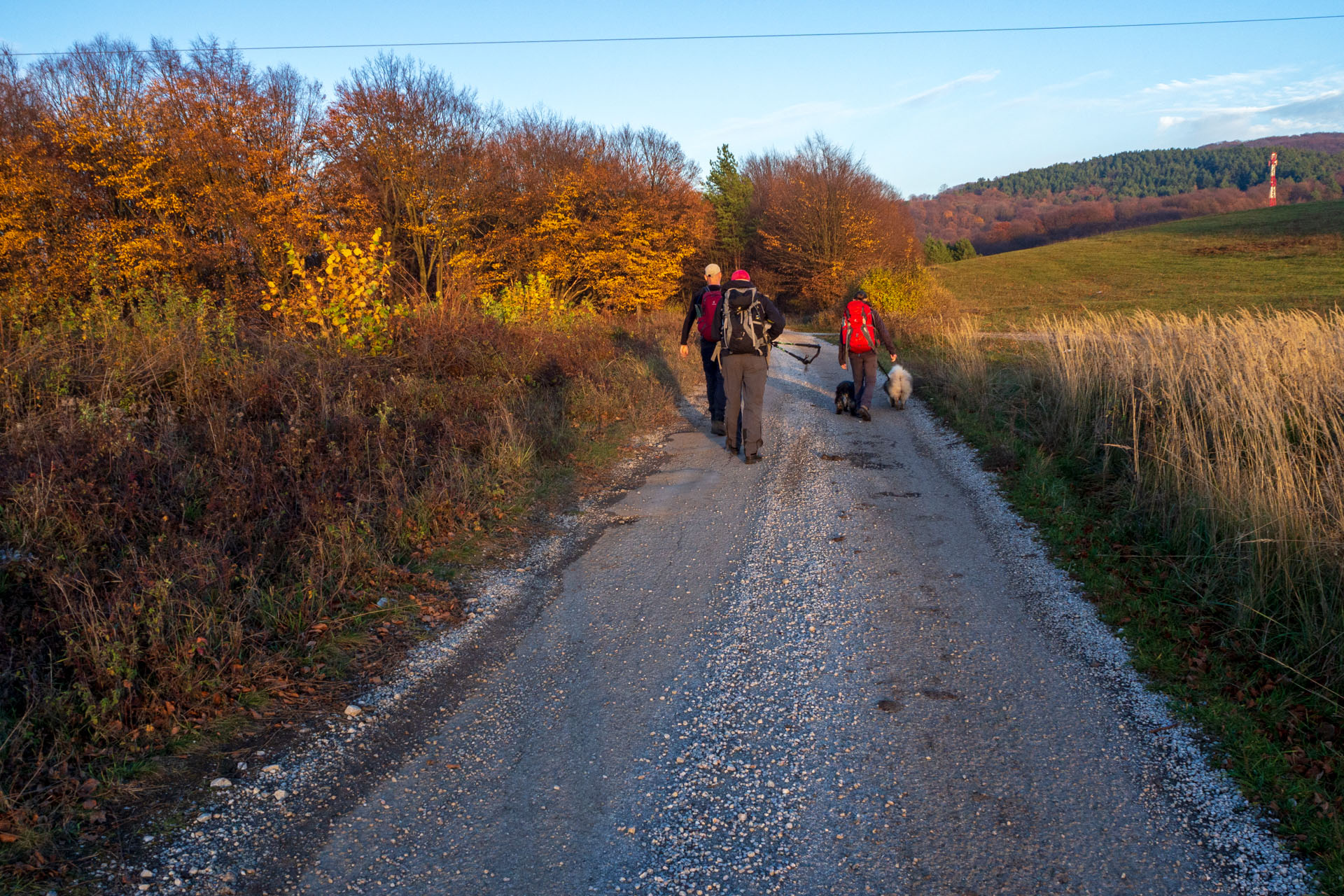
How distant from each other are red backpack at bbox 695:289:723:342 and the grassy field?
60.2 feet

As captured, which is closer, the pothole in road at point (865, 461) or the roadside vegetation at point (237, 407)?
the roadside vegetation at point (237, 407)

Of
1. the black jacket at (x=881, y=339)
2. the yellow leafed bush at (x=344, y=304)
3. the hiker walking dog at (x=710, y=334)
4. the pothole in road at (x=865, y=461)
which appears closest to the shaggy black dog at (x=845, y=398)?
the black jacket at (x=881, y=339)

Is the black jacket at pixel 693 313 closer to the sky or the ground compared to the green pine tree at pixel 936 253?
closer to the ground

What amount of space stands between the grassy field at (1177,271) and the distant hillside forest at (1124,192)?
18.9 m

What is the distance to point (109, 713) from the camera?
3494 mm

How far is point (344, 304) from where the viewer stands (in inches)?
396

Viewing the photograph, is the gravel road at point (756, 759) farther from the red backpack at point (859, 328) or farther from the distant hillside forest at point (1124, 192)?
the distant hillside forest at point (1124, 192)

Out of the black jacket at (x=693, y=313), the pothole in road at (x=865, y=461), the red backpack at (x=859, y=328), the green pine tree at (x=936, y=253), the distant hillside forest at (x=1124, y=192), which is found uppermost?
the distant hillside forest at (x=1124, y=192)

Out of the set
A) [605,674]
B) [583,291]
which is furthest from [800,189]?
[605,674]

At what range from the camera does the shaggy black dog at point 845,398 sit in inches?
461

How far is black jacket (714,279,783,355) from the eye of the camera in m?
8.66

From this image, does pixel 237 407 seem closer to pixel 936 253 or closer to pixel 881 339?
pixel 881 339

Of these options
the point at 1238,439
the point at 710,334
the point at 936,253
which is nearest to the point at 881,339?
the point at 710,334

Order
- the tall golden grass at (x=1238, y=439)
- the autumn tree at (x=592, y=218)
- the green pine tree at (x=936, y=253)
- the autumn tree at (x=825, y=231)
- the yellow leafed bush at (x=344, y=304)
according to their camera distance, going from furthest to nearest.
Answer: the green pine tree at (x=936, y=253), the autumn tree at (x=825, y=231), the autumn tree at (x=592, y=218), the yellow leafed bush at (x=344, y=304), the tall golden grass at (x=1238, y=439)
